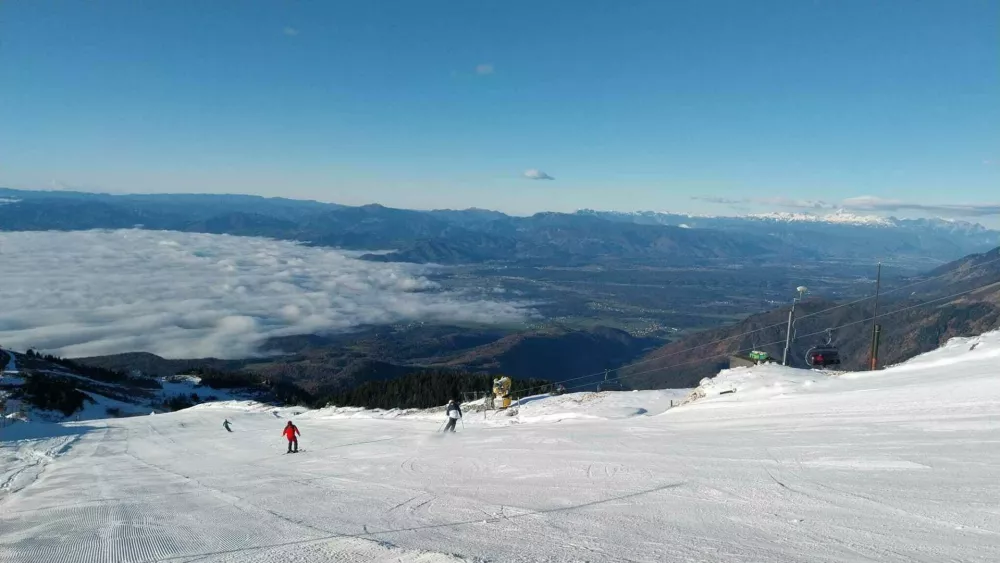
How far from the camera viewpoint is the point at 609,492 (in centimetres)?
912

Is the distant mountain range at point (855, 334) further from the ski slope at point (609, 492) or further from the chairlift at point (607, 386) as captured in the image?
the ski slope at point (609, 492)

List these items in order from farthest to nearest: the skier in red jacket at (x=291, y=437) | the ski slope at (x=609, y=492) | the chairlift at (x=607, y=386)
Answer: the chairlift at (x=607, y=386) < the skier in red jacket at (x=291, y=437) < the ski slope at (x=609, y=492)

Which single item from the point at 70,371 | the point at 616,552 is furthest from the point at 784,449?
the point at 70,371

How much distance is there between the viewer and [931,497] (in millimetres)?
7438

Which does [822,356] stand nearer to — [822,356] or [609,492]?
[822,356]

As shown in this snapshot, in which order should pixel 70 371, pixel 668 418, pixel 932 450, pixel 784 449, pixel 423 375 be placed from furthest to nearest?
pixel 70 371, pixel 423 375, pixel 668 418, pixel 784 449, pixel 932 450

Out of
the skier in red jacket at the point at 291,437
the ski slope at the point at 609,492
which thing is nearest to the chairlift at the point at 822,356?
the ski slope at the point at 609,492

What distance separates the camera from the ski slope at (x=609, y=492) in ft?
20.6

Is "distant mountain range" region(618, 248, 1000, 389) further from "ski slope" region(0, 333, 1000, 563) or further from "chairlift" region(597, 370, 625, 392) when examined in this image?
"ski slope" region(0, 333, 1000, 563)

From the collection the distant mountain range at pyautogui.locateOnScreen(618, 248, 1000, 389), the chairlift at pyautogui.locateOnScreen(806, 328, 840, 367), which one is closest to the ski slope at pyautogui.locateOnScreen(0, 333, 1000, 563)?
the chairlift at pyautogui.locateOnScreen(806, 328, 840, 367)

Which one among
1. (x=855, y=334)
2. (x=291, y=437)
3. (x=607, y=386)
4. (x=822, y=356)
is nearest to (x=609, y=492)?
(x=291, y=437)

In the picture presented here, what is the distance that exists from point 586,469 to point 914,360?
17.3 meters

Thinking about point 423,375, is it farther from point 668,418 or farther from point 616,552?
point 616,552

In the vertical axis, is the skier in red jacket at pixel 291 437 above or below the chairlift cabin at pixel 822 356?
below
